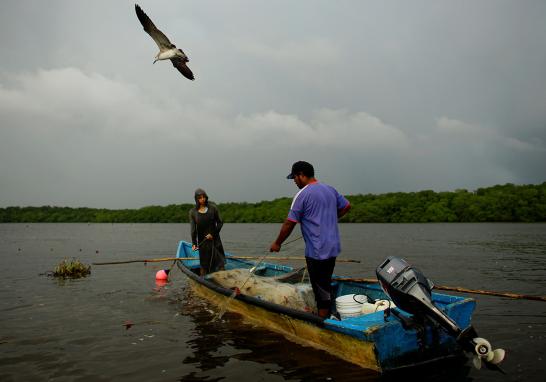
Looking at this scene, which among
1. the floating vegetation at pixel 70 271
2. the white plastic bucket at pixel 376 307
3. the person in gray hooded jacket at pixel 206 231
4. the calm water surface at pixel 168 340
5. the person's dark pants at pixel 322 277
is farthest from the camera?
the floating vegetation at pixel 70 271

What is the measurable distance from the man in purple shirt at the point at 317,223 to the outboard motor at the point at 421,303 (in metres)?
0.86

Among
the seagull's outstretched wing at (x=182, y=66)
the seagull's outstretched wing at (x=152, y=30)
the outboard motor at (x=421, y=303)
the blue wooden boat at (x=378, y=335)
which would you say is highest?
the seagull's outstretched wing at (x=152, y=30)

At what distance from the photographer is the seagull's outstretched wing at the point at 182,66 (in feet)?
27.5

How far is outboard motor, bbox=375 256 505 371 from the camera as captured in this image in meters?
5.00

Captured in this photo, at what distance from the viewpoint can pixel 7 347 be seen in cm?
784

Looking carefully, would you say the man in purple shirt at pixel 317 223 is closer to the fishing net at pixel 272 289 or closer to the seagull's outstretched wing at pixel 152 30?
the fishing net at pixel 272 289

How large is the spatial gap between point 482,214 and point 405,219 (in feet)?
52.1

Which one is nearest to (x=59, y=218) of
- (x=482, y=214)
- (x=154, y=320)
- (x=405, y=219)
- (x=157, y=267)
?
(x=405, y=219)

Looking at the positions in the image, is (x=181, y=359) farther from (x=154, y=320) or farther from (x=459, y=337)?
(x=459, y=337)

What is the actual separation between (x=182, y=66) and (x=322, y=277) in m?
5.14

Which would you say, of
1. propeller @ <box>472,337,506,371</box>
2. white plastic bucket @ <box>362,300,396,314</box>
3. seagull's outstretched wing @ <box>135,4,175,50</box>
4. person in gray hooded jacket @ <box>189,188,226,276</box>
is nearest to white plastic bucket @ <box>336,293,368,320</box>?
white plastic bucket @ <box>362,300,396,314</box>

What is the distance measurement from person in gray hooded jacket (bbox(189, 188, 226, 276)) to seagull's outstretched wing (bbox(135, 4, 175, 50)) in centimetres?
409

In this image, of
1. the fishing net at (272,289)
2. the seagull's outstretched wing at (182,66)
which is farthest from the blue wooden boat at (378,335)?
the seagull's outstretched wing at (182,66)

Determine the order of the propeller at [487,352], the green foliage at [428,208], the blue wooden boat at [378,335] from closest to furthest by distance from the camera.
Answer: the propeller at [487,352] < the blue wooden boat at [378,335] < the green foliage at [428,208]
